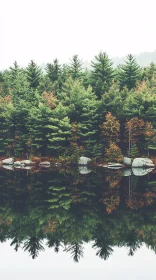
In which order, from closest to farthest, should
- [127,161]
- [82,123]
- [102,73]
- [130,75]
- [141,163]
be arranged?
[141,163], [127,161], [82,123], [102,73], [130,75]

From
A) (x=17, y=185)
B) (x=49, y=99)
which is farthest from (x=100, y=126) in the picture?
(x=17, y=185)

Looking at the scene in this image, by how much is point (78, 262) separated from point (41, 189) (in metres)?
13.0

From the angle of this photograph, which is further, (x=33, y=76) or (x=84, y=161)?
(x=33, y=76)

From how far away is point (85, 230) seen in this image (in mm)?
15797

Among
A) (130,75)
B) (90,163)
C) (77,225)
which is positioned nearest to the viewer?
(77,225)

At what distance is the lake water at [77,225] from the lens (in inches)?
484

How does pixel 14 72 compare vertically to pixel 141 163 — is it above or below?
above

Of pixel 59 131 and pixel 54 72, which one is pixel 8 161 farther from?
pixel 54 72

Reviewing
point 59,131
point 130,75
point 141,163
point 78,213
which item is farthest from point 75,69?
point 78,213

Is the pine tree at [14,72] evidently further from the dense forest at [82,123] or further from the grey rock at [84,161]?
the grey rock at [84,161]

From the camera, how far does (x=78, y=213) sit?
1891 centimetres

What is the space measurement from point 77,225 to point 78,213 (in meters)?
2.30

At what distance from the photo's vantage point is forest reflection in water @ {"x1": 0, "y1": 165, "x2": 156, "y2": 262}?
1429 centimetres

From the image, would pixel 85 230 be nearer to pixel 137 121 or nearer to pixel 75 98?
pixel 137 121
